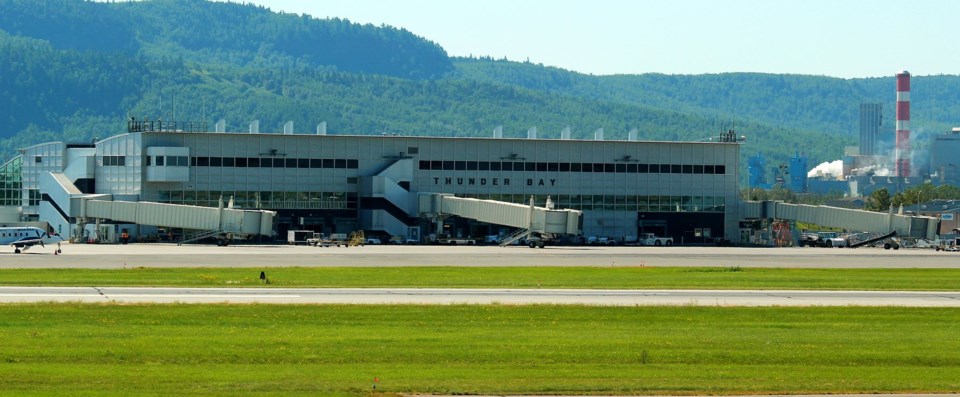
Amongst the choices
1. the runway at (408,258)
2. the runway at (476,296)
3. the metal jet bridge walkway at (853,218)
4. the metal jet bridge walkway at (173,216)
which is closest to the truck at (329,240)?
the metal jet bridge walkway at (173,216)

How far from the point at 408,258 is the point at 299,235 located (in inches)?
1754

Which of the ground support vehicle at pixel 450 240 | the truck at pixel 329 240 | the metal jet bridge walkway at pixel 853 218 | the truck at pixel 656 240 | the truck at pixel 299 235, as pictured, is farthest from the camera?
the truck at pixel 656 240

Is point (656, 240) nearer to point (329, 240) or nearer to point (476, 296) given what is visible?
point (329, 240)

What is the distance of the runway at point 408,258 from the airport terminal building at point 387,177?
24811mm

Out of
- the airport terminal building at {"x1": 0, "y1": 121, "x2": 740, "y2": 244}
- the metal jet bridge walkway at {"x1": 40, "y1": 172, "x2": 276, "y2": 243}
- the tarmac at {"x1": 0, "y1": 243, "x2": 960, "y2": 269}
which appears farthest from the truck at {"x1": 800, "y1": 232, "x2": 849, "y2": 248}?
the metal jet bridge walkway at {"x1": 40, "y1": 172, "x2": 276, "y2": 243}

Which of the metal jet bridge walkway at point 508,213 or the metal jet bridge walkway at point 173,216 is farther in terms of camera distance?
the metal jet bridge walkway at point 173,216

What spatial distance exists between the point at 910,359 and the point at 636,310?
1528cm

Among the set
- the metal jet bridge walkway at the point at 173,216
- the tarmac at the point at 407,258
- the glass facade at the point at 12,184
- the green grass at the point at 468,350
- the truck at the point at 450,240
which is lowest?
the green grass at the point at 468,350

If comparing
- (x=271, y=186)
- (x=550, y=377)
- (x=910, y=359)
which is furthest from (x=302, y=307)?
(x=271, y=186)

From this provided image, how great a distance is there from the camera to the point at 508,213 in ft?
469

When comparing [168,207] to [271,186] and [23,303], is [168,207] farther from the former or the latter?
[23,303]

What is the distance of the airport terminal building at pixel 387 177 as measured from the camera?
493ft

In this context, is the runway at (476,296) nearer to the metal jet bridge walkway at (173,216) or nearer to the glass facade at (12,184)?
the metal jet bridge walkway at (173,216)

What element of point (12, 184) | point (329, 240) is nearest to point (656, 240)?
point (329, 240)
